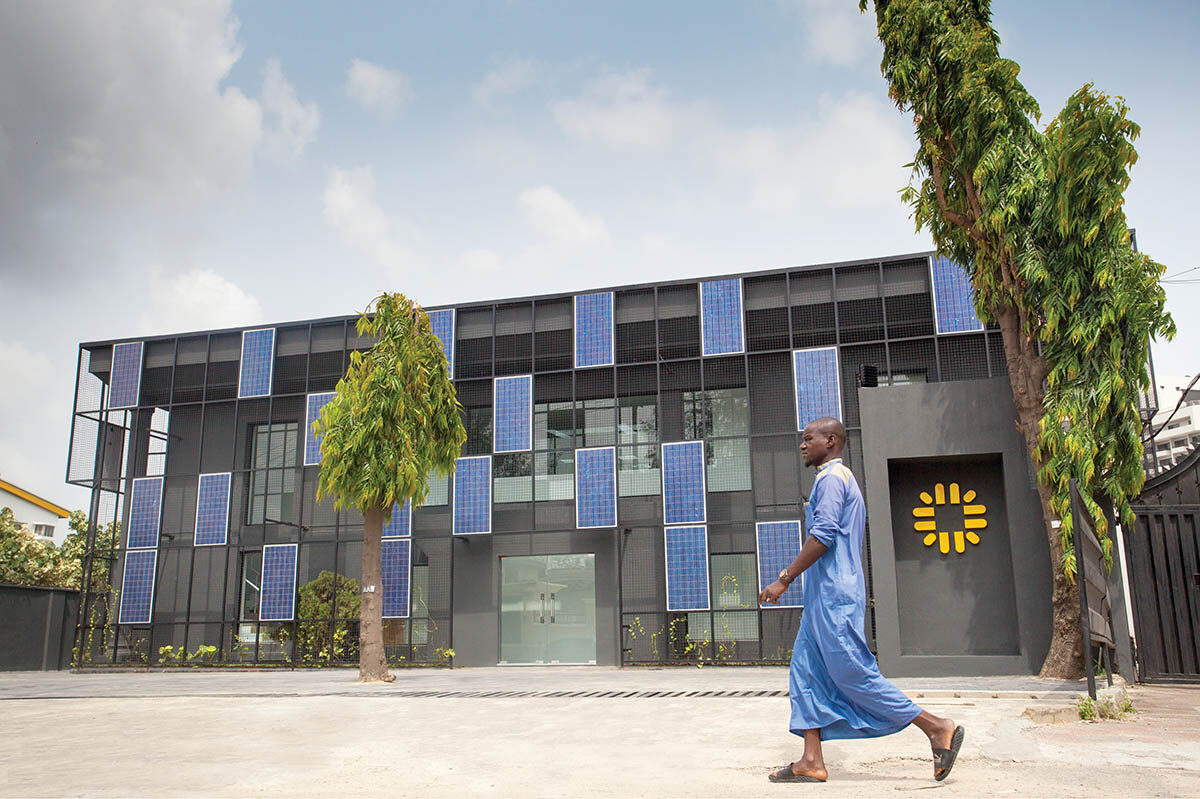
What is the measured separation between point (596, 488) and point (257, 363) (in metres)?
8.56

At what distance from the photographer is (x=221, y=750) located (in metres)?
6.05

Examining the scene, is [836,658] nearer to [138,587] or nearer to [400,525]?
[400,525]

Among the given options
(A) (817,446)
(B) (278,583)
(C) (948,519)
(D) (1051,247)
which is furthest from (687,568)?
(A) (817,446)

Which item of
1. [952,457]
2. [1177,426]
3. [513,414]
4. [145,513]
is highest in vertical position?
[1177,426]

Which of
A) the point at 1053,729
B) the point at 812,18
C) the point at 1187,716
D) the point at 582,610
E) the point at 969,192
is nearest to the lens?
the point at 1053,729

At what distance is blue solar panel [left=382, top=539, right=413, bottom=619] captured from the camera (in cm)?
1861

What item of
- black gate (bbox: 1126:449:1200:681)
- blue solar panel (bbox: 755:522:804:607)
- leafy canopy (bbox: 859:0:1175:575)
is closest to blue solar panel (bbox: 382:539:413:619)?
blue solar panel (bbox: 755:522:804:607)

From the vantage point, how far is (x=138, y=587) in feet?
64.8

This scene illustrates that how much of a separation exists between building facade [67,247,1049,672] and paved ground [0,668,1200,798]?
745cm

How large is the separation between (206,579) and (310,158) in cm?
984

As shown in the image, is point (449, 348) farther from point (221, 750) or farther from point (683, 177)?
point (221, 750)

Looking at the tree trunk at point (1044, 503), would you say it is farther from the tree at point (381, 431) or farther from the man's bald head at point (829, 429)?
the tree at point (381, 431)

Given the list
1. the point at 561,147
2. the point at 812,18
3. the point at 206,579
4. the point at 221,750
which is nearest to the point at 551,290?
the point at 561,147

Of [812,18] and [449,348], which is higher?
[812,18]
